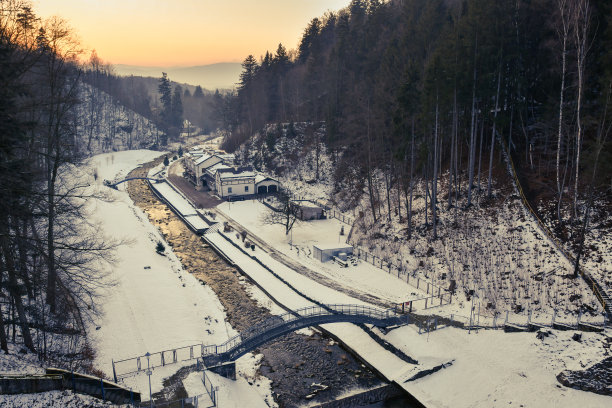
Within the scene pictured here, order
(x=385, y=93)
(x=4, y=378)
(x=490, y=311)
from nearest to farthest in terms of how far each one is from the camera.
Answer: (x=4, y=378) < (x=490, y=311) < (x=385, y=93)

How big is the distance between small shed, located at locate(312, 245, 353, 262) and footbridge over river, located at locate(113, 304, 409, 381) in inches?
336

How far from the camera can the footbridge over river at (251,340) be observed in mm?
20453

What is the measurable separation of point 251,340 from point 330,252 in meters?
14.9

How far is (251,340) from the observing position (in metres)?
22.1

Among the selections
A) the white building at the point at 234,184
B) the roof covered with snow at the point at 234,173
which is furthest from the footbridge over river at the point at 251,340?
the roof covered with snow at the point at 234,173

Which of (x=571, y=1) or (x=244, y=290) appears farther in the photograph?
(x=244, y=290)

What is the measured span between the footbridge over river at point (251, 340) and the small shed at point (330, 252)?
8.54 metres

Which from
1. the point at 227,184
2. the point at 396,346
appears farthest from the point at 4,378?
the point at 227,184

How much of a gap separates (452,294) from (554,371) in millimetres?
8740

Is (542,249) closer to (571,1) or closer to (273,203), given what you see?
(571,1)

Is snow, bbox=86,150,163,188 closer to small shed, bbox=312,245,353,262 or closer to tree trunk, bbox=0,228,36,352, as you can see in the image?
small shed, bbox=312,245,353,262

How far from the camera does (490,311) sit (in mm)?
25688

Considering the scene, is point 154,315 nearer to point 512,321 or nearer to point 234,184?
point 512,321

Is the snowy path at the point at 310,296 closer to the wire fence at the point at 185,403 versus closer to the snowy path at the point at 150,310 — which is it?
the snowy path at the point at 150,310
